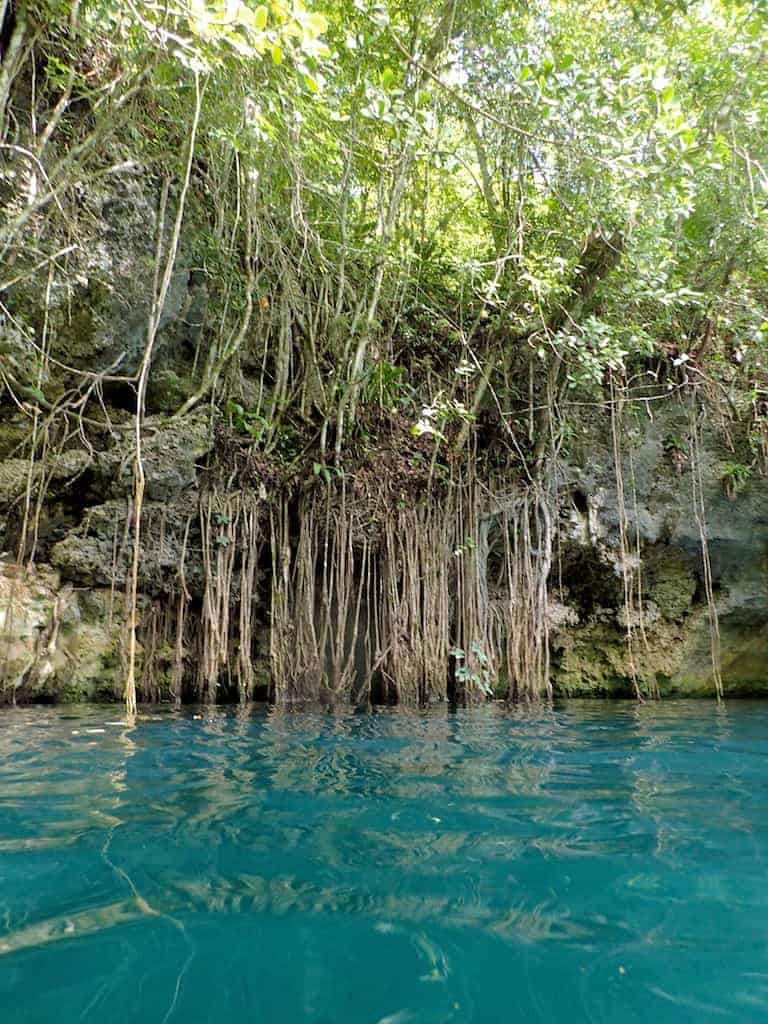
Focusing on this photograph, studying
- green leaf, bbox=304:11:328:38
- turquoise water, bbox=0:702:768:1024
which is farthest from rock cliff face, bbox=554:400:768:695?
green leaf, bbox=304:11:328:38

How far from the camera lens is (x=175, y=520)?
473 centimetres

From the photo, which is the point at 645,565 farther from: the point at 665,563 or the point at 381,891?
the point at 381,891

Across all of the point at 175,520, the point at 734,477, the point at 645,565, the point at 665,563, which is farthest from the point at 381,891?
the point at 734,477

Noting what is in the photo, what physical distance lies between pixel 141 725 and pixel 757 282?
584 cm

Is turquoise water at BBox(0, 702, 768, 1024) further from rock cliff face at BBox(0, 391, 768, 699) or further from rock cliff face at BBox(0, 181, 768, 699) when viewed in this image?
rock cliff face at BBox(0, 391, 768, 699)

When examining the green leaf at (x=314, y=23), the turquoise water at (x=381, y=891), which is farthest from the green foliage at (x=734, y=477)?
the green leaf at (x=314, y=23)

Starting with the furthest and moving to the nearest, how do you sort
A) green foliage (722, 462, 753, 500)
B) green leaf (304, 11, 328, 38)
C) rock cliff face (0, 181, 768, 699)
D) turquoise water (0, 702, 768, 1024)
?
green foliage (722, 462, 753, 500) < rock cliff face (0, 181, 768, 699) < green leaf (304, 11, 328, 38) < turquoise water (0, 702, 768, 1024)

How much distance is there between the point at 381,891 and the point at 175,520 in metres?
3.94

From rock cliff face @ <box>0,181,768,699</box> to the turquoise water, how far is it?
8.01 feet

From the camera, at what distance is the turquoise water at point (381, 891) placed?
816 millimetres

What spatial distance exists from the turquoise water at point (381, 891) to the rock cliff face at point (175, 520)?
2.44 metres

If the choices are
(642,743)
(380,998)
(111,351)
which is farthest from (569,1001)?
(111,351)

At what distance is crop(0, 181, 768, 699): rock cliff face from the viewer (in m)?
4.27

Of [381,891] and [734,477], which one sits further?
[734,477]
